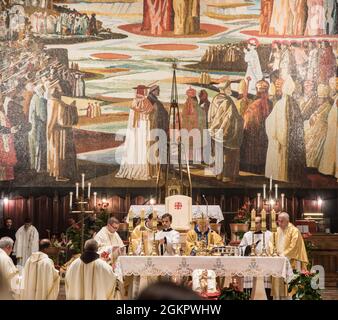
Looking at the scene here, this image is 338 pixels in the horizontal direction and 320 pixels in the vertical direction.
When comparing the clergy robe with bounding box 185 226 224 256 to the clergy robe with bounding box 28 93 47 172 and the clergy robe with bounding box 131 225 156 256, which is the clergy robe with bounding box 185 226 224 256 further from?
the clergy robe with bounding box 28 93 47 172

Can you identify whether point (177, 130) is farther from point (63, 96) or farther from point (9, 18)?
point (9, 18)

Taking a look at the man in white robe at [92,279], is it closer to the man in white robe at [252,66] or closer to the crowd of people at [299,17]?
the man in white robe at [252,66]

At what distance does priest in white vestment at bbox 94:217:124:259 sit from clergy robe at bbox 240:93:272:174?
802cm

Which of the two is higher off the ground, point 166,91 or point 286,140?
point 166,91

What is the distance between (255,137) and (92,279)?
11381 millimetres

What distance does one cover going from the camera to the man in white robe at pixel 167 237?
12.0m

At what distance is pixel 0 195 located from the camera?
20531 millimetres

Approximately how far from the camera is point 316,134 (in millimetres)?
20547

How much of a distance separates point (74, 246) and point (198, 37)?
7.55 m

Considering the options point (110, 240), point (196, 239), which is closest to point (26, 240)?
point (110, 240)

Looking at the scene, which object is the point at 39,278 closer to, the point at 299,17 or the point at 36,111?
the point at 36,111

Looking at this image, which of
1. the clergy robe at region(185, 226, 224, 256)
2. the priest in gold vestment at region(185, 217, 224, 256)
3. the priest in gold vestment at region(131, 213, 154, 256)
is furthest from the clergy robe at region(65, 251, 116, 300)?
the priest in gold vestment at region(185, 217, 224, 256)

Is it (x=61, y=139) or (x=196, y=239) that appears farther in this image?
(x=61, y=139)

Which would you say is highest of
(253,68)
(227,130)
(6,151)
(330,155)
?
(253,68)
